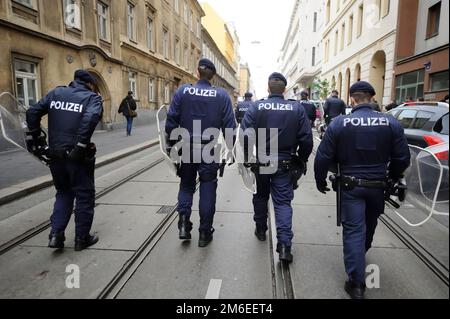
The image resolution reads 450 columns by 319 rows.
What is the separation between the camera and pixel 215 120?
3852mm

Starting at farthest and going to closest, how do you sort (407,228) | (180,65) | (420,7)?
(180,65) → (420,7) → (407,228)

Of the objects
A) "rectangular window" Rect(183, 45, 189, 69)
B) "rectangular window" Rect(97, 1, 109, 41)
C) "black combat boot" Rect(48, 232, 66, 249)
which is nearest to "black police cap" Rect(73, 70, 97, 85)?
"black combat boot" Rect(48, 232, 66, 249)

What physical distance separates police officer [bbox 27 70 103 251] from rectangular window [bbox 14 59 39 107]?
9.00 m

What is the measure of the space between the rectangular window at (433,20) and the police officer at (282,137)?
15.4 m

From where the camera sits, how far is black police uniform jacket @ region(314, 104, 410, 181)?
112 inches

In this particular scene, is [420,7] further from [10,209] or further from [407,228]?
[10,209]

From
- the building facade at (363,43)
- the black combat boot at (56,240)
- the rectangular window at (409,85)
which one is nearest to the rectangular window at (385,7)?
the building facade at (363,43)

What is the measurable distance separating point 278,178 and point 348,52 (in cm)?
2696

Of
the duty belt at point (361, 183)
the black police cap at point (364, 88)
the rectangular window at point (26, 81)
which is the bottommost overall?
the duty belt at point (361, 183)

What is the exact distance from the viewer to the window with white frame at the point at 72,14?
44.6 ft

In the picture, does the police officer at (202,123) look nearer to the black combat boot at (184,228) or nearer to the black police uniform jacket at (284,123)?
the black combat boot at (184,228)

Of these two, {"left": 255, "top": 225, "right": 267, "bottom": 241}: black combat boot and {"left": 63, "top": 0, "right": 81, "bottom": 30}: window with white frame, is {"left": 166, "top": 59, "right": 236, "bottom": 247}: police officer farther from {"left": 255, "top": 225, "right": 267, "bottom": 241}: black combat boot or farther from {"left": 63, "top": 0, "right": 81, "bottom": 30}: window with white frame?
{"left": 63, "top": 0, "right": 81, "bottom": 30}: window with white frame

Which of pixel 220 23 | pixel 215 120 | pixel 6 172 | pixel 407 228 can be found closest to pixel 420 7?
pixel 407 228

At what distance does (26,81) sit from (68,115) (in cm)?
994
